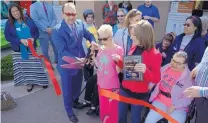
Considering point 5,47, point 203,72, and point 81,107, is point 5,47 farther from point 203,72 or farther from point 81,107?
point 203,72

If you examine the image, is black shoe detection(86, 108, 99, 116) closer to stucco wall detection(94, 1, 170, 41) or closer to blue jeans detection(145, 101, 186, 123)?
blue jeans detection(145, 101, 186, 123)

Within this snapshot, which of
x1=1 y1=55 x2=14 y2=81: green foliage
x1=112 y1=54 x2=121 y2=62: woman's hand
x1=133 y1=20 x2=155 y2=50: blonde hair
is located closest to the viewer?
x1=133 y1=20 x2=155 y2=50: blonde hair

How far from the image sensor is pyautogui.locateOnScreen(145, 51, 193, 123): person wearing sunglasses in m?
2.60

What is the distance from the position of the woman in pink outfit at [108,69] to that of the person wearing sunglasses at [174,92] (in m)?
0.49

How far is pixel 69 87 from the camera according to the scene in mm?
3314

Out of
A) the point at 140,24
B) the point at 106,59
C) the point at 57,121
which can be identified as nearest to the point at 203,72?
the point at 140,24

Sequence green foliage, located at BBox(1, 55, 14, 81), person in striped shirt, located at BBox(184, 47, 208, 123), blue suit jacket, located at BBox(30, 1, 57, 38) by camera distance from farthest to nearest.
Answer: green foliage, located at BBox(1, 55, 14, 81) → blue suit jacket, located at BBox(30, 1, 57, 38) → person in striped shirt, located at BBox(184, 47, 208, 123)

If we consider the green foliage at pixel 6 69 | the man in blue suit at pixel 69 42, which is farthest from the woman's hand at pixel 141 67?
the green foliage at pixel 6 69

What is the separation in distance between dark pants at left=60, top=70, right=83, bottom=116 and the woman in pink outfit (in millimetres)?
598

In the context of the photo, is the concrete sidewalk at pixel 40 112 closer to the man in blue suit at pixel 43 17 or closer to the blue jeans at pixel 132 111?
the blue jeans at pixel 132 111

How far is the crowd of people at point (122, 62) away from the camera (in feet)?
7.63

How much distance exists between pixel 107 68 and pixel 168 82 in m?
0.79

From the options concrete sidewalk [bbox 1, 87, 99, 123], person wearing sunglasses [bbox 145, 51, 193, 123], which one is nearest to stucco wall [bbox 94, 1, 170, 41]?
concrete sidewalk [bbox 1, 87, 99, 123]

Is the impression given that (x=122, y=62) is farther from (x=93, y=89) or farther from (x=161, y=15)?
(x=161, y=15)
